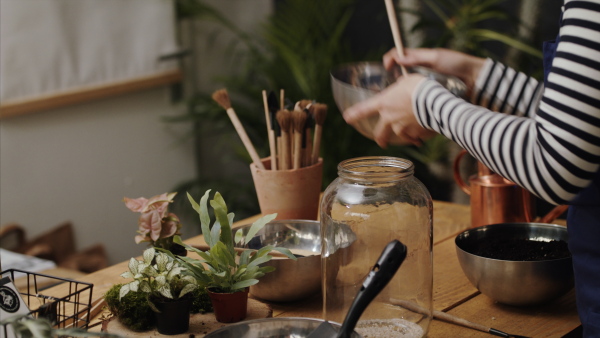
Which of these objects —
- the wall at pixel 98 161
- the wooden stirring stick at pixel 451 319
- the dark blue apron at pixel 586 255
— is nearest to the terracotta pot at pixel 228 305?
the wooden stirring stick at pixel 451 319

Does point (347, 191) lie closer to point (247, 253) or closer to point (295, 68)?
point (247, 253)

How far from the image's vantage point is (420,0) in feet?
10.6

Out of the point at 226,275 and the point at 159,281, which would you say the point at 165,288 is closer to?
the point at 159,281

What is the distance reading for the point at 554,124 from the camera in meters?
0.88

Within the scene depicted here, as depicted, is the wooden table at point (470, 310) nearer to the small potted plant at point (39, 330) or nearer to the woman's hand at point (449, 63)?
the woman's hand at point (449, 63)

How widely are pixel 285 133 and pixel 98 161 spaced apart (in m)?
1.98

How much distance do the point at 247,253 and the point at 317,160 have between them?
0.43m

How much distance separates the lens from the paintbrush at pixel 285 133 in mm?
1415

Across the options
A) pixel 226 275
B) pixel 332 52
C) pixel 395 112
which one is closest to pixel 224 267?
pixel 226 275

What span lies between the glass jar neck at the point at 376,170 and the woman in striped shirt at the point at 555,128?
0.04 m

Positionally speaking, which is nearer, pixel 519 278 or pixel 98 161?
pixel 519 278

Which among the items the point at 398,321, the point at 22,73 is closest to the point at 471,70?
the point at 398,321

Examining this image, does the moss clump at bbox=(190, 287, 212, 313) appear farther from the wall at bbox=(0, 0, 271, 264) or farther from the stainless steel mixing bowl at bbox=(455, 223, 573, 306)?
the wall at bbox=(0, 0, 271, 264)

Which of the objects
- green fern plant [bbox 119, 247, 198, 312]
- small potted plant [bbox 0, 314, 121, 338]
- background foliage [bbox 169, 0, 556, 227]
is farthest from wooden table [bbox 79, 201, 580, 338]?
background foliage [bbox 169, 0, 556, 227]
